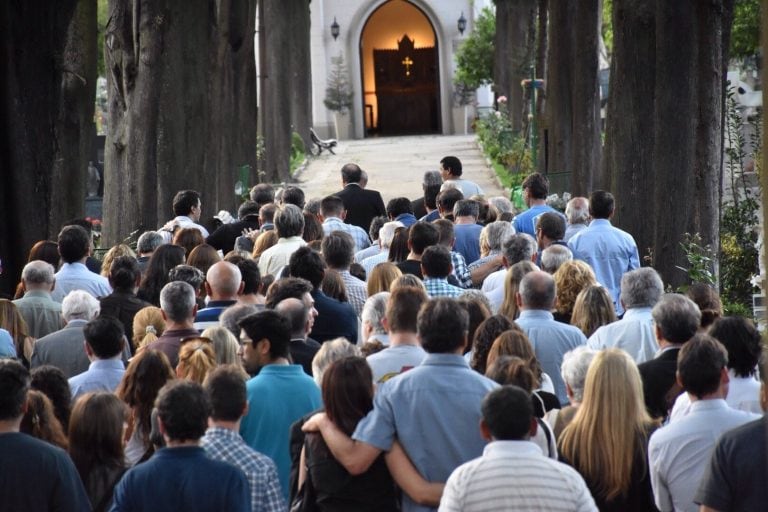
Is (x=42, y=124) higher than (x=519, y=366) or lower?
higher

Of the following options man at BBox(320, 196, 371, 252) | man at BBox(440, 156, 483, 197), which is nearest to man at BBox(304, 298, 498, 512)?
man at BBox(320, 196, 371, 252)

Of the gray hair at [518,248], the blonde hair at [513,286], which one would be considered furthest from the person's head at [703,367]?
the gray hair at [518,248]

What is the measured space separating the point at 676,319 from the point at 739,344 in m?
0.65

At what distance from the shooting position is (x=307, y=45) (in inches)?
1672

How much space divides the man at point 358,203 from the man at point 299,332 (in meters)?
8.18

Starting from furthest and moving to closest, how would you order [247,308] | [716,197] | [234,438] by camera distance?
[716,197] → [247,308] → [234,438]

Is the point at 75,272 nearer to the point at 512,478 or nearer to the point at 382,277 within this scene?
the point at 382,277

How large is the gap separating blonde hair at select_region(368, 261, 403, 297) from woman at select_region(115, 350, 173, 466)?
304 centimetres

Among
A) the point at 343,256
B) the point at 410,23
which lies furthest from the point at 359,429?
the point at 410,23

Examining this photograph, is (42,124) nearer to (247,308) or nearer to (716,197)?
(247,308)

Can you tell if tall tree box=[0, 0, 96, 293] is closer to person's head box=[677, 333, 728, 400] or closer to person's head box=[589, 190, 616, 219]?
person's head box=[589, 190, 616, 219]

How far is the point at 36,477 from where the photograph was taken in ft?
21.0

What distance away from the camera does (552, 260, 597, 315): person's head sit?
406 inches

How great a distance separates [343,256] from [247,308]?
7.24 ft
